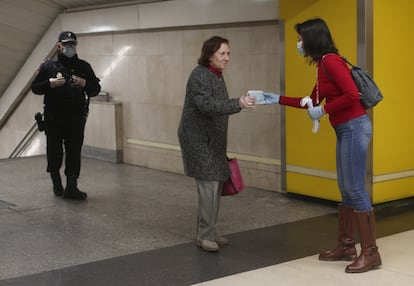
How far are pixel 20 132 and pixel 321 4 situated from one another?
24.9 feet

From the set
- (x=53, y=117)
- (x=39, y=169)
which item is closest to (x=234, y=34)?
(x=53, y=117)

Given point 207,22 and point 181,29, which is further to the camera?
point 181,29

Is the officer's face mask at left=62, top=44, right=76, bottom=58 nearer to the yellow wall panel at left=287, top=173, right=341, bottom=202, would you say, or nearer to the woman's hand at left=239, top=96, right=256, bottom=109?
the yellow wall panel at left=287, top=173, right=341, bottom=202

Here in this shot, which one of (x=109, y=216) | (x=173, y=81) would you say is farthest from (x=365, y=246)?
(x=173, y=81)

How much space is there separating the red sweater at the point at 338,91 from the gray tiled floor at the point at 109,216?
5.77 feet

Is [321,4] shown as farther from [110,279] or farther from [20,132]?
[20,132]

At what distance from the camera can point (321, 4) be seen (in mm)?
6449

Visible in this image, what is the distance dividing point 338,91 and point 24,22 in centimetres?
719

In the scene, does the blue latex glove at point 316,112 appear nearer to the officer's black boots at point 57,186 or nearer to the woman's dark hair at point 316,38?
the woman's dark hair at point 316,38

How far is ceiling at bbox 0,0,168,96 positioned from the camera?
9969 mm

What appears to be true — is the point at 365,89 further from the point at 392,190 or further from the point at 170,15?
the point at 170,15

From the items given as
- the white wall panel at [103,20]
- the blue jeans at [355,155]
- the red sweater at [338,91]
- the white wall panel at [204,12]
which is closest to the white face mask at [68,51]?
the white wall panel at [204,12]

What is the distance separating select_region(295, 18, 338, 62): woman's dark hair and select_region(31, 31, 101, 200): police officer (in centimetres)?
303

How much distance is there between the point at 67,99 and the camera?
698 cm
